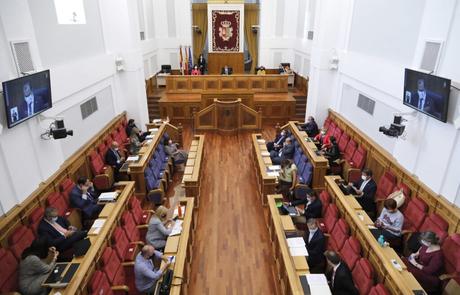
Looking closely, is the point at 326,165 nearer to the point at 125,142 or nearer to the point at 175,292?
the point at 175,292

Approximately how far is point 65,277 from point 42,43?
12.5 ft

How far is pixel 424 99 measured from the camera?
4441mm

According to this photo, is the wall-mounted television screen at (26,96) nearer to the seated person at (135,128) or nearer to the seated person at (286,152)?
the seated person at (135,128)

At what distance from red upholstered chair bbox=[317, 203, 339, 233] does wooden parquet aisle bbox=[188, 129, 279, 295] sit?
935 mm

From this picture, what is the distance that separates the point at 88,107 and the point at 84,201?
2.45 metres

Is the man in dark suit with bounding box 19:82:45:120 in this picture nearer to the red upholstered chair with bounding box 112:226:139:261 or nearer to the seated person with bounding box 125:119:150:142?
the red upholstered chair with bounding box 112:226:139:261

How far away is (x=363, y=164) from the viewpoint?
6.63m

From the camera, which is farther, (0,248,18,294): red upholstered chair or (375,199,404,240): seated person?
(375,199,404,240): seated person

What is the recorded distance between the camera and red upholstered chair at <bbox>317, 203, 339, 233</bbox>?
4.76m

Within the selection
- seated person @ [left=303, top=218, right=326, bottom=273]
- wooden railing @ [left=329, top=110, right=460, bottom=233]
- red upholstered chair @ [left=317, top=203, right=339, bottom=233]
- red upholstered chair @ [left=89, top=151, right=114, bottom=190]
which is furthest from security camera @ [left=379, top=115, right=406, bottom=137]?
red upholstered chair @ [left=89, top=151, right=114, bottom=190]

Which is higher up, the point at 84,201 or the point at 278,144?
the point at 84,201

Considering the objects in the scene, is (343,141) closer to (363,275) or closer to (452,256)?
(452,256)

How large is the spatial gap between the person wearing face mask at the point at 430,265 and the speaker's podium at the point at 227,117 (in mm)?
6701

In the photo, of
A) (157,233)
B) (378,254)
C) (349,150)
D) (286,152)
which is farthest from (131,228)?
(349,150)
